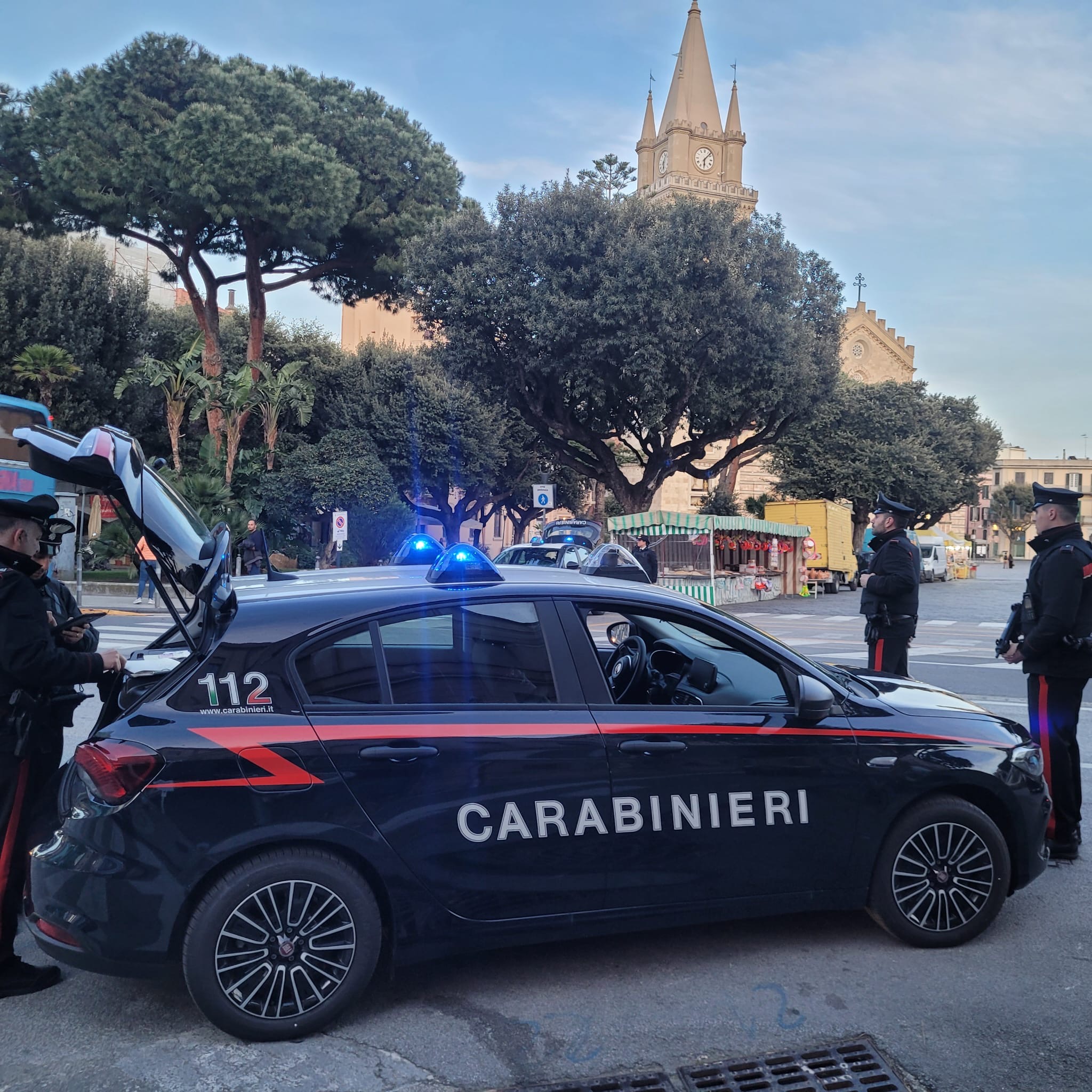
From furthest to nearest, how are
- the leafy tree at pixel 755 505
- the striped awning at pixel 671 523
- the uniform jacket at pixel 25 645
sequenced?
1. the leafy tree at pixel 755 505
2. the striped awning at pixel 671 523
3. the uniform jacket at pixel 25 645

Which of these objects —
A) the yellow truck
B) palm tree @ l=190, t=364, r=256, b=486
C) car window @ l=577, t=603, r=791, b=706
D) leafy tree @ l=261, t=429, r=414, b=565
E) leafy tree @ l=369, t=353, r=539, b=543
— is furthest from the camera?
leafy tree @ l=369, t=353, r=539, b=543

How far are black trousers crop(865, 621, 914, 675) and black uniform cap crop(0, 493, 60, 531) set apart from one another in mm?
4960

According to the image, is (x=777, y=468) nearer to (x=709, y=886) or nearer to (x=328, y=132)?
(x=328, y=132)

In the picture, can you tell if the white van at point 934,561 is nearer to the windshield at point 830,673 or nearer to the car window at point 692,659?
the windshield at point 830,673

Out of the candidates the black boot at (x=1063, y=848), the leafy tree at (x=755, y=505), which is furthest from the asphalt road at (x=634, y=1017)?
the leafy tree at (x=755, y=505)

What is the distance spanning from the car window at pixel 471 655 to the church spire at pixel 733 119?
8078 cm

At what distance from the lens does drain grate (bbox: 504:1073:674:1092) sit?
2.96 m

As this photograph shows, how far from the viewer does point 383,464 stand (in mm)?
34781

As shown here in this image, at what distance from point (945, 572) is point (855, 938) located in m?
49.5

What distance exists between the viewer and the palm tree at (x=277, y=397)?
31234mm

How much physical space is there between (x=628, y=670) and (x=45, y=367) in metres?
28.7

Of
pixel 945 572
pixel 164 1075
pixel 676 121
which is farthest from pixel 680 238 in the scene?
pixel 676 121

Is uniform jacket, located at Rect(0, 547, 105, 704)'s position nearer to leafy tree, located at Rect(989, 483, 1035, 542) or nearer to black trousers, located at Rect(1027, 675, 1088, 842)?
black trousers, located at Rect(1027, 675, 1088, 842)

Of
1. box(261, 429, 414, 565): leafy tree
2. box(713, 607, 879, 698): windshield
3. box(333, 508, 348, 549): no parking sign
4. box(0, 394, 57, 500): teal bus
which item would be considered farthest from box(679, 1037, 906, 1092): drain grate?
box(261, 429, 414, 565): leafy tree
